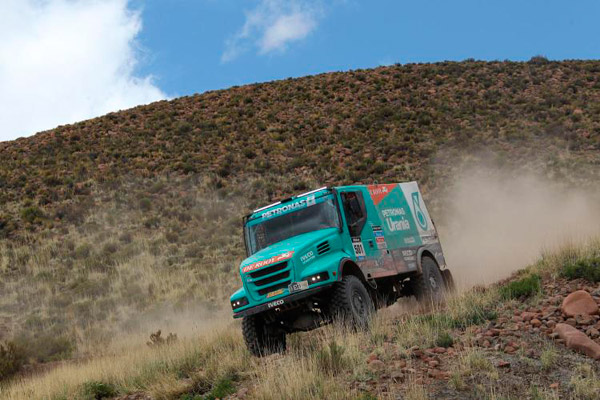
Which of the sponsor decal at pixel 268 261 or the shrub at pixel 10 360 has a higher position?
the sponsor decal at pixel 268 261

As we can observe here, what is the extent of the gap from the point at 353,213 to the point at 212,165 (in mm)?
29978

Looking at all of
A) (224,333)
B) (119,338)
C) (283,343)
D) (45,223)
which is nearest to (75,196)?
(45,223)

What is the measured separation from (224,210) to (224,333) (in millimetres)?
20062

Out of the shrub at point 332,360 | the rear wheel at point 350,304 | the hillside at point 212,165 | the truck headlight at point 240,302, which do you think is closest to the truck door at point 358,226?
the rear wheel at point 350,304

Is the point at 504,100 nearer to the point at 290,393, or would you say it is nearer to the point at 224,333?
the point at 224,333

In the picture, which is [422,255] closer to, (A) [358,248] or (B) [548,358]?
(A) [358,248]

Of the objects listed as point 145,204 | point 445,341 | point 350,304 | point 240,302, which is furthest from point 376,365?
point 145,204

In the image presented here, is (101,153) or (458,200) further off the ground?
(101,153)

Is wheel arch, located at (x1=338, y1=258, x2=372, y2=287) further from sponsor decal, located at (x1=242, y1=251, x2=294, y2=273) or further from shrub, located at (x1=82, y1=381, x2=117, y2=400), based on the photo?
shrub, located at (x1=82, y1=381, x2=117, y2=400)

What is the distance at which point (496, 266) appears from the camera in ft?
59.9

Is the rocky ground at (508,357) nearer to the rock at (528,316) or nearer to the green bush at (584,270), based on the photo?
the rock at (528,316)

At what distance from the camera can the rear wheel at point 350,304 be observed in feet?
33.6

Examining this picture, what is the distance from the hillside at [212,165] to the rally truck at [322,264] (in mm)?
8540

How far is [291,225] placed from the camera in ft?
38.8
